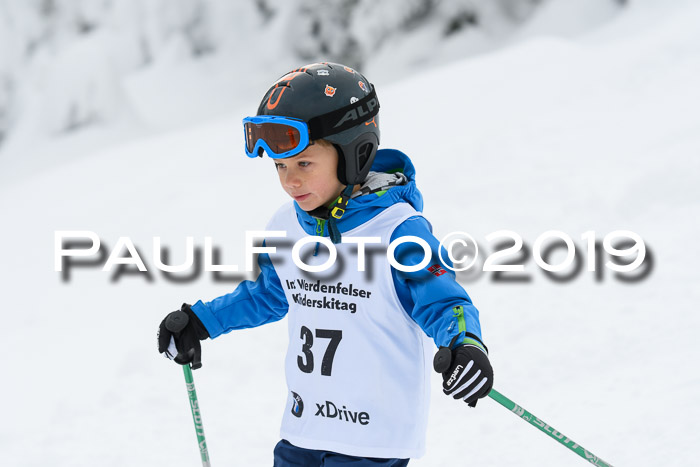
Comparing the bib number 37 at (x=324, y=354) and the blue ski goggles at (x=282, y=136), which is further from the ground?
the blue ski goggles at (x=282, y=136)

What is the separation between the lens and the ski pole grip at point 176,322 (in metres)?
2.82

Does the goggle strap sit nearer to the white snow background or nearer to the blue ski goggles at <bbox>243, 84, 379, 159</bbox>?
the blue ski goggles at <bbox>243, 84, 379, 159</bbox>

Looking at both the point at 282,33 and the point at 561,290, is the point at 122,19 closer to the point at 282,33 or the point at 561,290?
the point at 282,33

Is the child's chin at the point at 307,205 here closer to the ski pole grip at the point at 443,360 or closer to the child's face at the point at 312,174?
the child's face at the point at 312,174

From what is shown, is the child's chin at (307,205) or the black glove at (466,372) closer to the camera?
the black glove at (466,372)


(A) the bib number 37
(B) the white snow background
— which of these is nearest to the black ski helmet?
(A) the bib number 37

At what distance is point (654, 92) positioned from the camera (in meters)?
8.02

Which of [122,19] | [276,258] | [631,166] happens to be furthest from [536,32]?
[276,258]

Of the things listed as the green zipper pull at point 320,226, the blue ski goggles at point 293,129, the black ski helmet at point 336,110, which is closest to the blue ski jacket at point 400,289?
the green zipper pull at point 320,226

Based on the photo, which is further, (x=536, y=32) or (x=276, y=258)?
(x=536, y=32)

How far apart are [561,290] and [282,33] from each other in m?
11.1

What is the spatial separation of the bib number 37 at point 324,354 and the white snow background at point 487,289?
179 cm

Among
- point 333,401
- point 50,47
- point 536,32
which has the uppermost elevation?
point 50,47

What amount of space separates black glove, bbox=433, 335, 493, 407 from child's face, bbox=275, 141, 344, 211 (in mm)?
666
